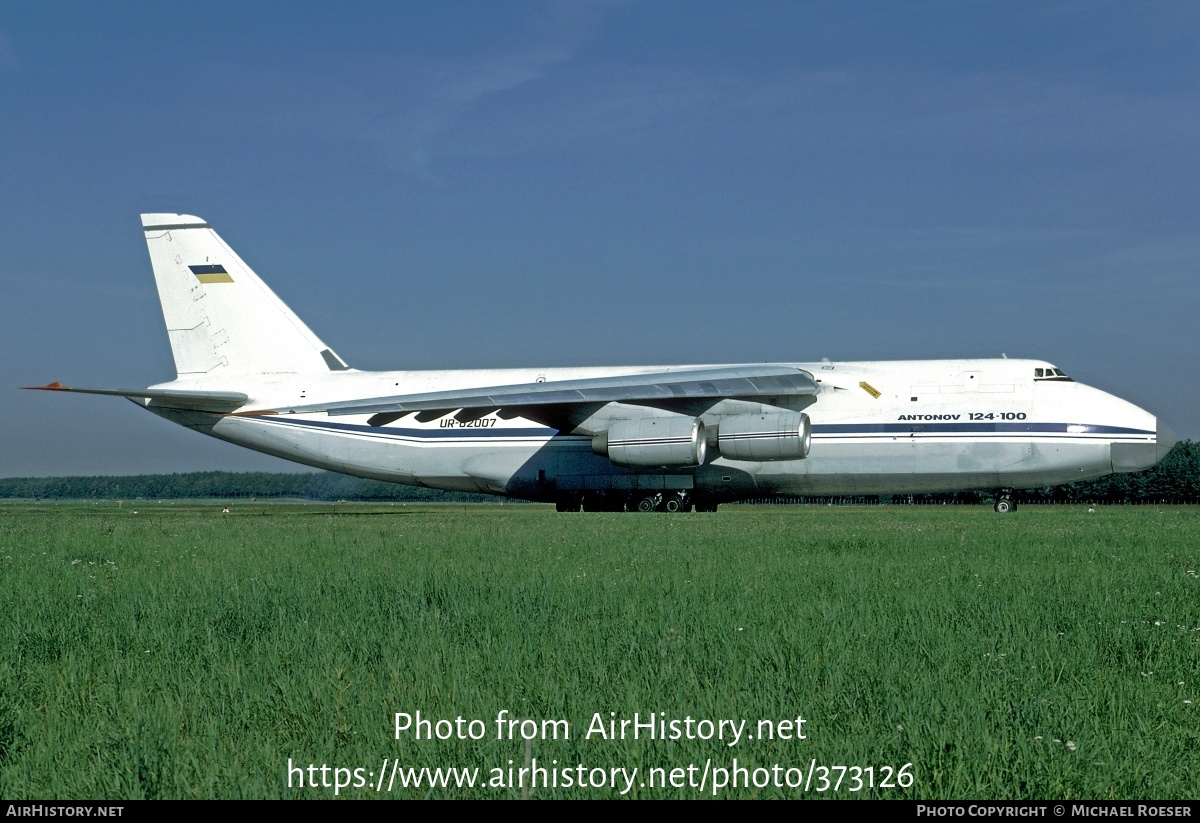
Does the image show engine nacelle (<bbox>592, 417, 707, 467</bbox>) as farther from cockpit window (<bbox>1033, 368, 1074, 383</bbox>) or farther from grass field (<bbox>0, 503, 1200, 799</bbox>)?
A: grass field (<bbox>0, 503, 1200, 799</bbox>)

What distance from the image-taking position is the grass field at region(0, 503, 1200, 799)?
135 inches

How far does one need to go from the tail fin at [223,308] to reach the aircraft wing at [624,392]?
4.00m

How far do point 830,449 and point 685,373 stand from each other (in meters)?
4.08

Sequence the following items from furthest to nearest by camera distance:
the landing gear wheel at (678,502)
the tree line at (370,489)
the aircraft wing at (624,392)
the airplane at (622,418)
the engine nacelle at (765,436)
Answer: the tree line at (370,489) < the landing gear wheel at (678,502) < the aircraft wing at (624,392) < the airplane at (622,418) < the engine nacelle at (765,436)

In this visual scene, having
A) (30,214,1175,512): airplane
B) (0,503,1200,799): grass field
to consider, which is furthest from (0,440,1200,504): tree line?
(0,503,1200,799): grass field

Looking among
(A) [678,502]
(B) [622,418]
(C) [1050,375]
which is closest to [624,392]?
(B) [622,418]

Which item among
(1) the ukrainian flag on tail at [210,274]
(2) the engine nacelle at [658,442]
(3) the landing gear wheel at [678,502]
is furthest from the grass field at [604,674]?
(1) the ukrainian flag on tail at [210,274]

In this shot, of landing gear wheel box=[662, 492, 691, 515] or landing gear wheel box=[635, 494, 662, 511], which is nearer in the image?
landing gear wheel box=[662, 492, 691, 515]

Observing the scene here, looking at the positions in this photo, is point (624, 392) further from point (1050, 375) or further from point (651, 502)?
point (1050, 375)

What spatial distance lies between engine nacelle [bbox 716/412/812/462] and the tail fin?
11842 millimetres

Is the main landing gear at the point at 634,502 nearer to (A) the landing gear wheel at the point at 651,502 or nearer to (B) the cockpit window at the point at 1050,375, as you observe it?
(A) the landing gear wheel at the point at 651,502

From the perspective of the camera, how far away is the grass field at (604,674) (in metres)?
3.42

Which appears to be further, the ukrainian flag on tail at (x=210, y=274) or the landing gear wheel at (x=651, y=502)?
the ukrainian flag on tail at (x=210, y=274)
